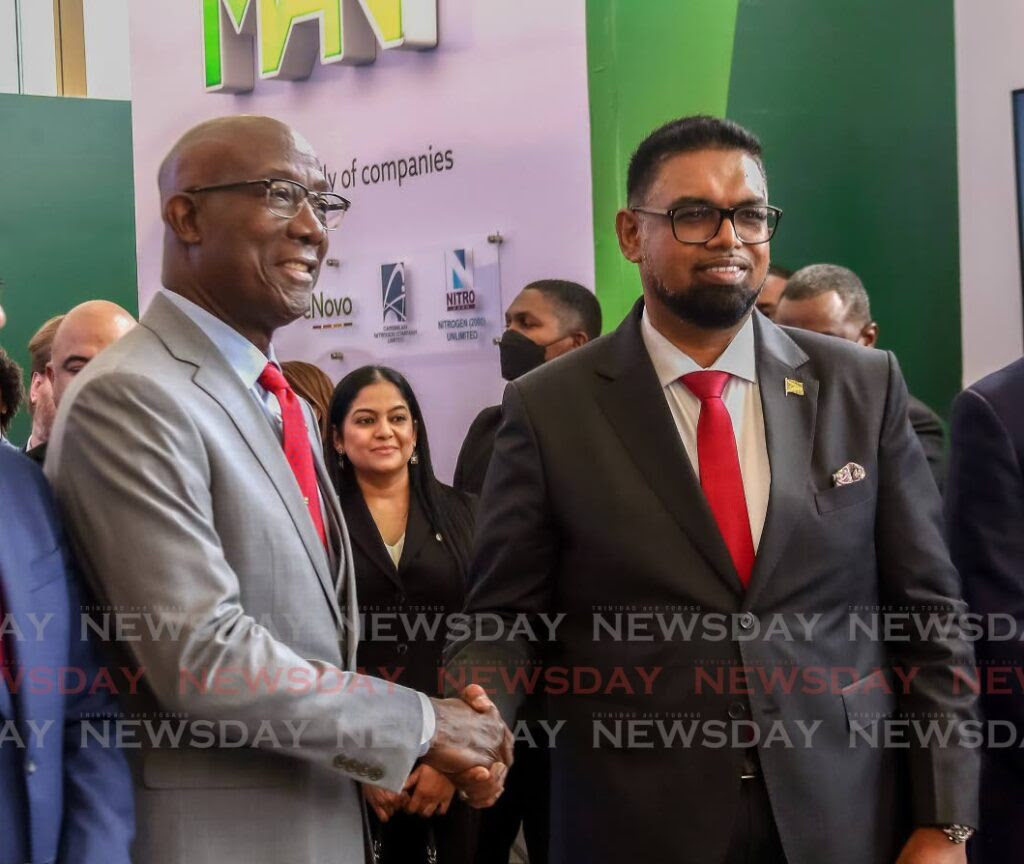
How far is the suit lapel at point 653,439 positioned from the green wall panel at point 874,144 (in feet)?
8.76

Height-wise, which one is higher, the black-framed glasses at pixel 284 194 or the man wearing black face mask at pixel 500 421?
the black-framed glasses at pixel 284 194

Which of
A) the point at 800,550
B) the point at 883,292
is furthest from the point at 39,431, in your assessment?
the point at 883,292

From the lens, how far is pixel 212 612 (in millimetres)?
1779

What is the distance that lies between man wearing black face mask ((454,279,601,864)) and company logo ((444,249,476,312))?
365mm

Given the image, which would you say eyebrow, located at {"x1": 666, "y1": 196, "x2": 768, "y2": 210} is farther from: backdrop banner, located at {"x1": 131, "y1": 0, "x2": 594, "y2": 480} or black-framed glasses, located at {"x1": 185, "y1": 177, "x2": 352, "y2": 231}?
backdrop banner, located at {"x1": 131, "y1": 0, "x2": 594, "y2": 480}

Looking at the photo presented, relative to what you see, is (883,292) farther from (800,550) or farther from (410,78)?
(800,550)

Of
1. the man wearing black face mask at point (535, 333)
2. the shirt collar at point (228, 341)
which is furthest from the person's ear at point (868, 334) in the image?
the shirt collar at point (228, 341)

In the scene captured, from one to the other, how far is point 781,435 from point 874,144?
3000 mm

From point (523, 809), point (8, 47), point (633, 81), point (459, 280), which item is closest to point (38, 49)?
point (8, 47)

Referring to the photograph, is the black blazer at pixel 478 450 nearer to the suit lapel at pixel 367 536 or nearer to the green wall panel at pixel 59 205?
the suit lapel at pixel 367 536

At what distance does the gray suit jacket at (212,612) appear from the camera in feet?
5.88

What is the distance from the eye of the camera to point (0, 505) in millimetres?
1758

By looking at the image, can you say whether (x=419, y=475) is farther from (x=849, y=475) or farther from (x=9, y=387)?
(x=849, y=475)

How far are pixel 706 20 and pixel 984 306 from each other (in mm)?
1421
